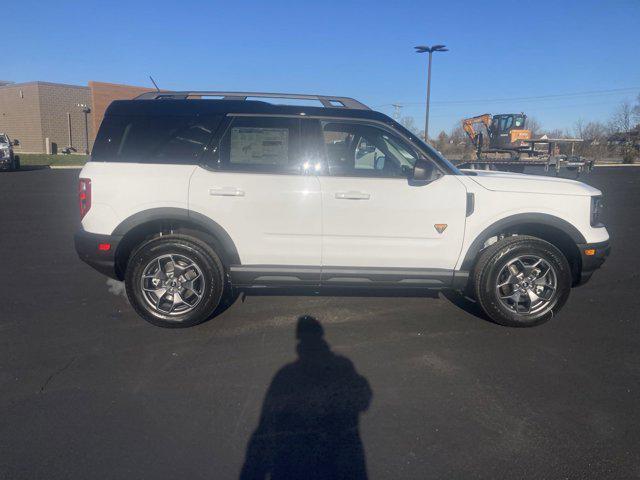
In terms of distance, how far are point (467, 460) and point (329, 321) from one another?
2162 mm

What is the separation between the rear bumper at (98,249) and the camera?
4.30 m

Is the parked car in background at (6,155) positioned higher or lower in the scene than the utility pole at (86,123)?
lower

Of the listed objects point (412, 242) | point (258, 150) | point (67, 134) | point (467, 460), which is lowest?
point (467, 460)

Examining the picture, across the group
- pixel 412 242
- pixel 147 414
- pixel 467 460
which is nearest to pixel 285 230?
pixel 412 242

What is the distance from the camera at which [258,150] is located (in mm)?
4398

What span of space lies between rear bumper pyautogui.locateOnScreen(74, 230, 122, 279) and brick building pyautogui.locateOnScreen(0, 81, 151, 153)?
4645 centimetres

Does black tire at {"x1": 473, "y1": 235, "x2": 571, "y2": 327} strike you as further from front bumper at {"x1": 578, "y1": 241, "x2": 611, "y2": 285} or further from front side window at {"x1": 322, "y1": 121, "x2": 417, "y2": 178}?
front side window at {"x1": 322, "y1": 121, "x2": 417, "y2": 178}

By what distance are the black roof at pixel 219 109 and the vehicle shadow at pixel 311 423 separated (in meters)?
2.22

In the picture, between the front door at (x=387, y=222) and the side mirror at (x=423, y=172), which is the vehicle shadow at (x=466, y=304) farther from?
the side mirror at (x=423, y=172)

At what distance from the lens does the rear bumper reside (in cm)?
430

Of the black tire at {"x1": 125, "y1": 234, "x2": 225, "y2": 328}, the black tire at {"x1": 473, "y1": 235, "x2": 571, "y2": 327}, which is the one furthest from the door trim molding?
the black tire at {"x1": 473, "y1": 235, "x2": 571, "y2": 327}

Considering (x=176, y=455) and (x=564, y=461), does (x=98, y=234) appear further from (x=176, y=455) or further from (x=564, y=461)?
(x=564, y=461)

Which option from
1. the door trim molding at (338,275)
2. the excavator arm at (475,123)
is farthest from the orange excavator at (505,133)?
the door trim molding at (338,275)

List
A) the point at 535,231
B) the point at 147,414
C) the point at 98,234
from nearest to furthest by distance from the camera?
the point at 147,414, the point at 98,234, the point at 535,231
